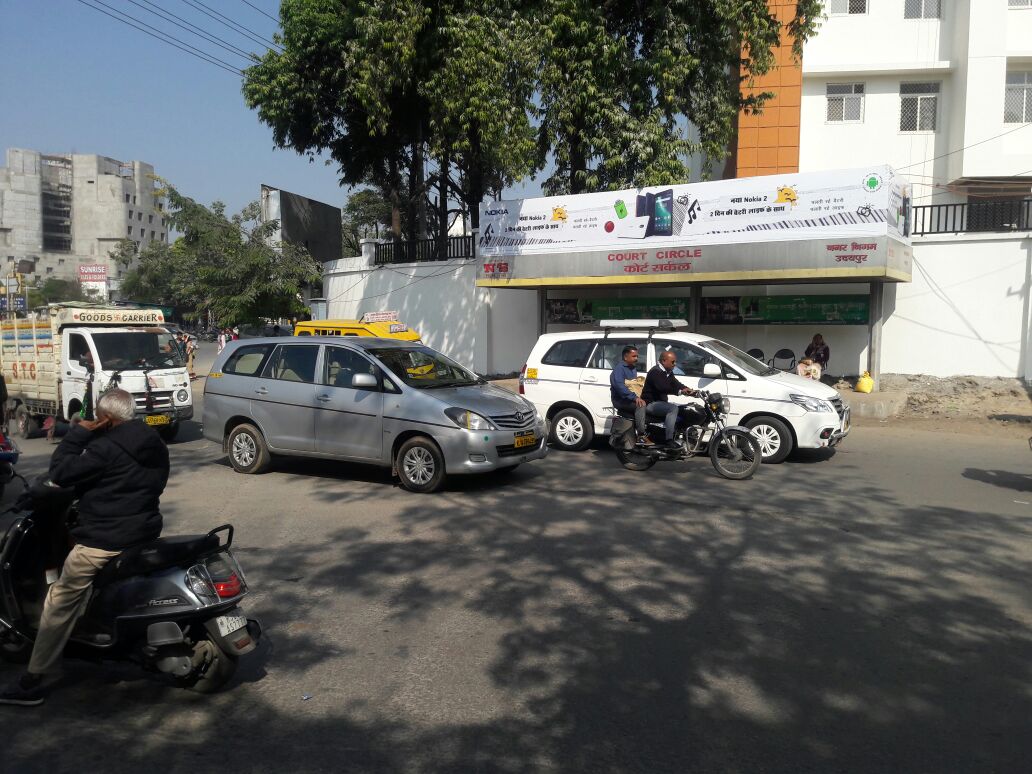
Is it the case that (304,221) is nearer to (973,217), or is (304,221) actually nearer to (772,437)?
(973,217)

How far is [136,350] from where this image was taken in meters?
13.7

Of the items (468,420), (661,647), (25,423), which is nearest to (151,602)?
(661,647)

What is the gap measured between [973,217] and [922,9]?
6.88m

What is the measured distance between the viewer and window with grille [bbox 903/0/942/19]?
22078mm

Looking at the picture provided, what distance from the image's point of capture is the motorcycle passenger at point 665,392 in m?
10.4

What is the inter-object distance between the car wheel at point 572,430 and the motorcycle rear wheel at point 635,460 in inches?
52.2

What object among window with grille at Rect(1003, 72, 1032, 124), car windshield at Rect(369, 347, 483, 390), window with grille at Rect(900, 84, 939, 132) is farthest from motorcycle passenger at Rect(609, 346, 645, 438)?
window with grille at Rect(1003, 72, 1032, 124)

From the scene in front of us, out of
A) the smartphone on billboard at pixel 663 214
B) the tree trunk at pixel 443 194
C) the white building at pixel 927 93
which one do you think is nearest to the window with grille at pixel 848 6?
the white building at pixel 927 93

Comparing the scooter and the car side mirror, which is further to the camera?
the car side mirror

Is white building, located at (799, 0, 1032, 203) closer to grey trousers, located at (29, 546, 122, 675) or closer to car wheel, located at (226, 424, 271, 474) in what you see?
car wheel, located at (226, 424, 271, 474)

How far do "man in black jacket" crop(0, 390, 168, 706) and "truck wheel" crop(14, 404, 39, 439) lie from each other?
38.7ft

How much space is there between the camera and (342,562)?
676cm

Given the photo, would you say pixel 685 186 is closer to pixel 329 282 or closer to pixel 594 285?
pixel 594 285

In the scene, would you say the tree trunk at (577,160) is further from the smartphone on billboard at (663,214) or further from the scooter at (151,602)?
the scooter at (151,602)
